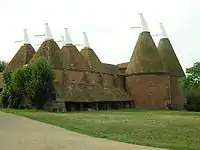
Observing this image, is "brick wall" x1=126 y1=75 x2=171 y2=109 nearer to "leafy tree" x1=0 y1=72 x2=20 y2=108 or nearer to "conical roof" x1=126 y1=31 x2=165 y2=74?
"conical roof" x1=126 y1=31 x2=165 y2=74

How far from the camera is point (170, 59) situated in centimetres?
6316

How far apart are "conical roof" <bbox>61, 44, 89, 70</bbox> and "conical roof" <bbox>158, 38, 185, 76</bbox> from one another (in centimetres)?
1477

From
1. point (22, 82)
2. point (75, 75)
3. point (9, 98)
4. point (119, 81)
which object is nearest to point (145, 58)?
point (119, 81)

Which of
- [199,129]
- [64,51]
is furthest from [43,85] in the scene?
[199,129]

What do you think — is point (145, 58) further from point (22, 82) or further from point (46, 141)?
point (46, 141)

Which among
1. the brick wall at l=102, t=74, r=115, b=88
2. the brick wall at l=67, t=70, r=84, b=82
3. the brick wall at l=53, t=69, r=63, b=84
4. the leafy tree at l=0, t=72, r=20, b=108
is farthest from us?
the brick wall at l=102, t=74, r=115, b=88

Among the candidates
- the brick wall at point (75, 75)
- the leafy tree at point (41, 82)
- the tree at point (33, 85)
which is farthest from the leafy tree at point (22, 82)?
the brick wall at point (75, 75)

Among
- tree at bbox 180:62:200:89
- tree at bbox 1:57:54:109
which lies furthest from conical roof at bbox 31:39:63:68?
tree at bbox 180:62:200:89

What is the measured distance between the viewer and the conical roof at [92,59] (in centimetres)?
5863

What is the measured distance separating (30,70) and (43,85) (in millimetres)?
2675

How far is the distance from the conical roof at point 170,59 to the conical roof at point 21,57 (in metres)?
21.5

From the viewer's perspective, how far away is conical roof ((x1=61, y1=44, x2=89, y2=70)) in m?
52.4

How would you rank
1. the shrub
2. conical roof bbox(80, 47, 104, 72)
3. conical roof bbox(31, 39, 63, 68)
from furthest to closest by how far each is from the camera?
1. the shrub
2. conical roof bbox(80, 47, 104, 72)
3. conical roof bbox(31, 39, 63, 68)

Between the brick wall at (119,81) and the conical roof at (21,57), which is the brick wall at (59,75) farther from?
the brick wall at (119,81)
